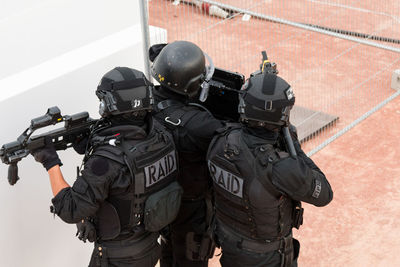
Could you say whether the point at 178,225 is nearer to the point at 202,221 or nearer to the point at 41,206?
the point at 202,221

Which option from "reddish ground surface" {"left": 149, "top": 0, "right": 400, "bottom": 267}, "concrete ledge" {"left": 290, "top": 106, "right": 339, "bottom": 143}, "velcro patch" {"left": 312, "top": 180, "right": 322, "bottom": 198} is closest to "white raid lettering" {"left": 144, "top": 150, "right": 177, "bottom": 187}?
"velcro patch" {"left": 312, "top": 180, "right": 322, "bottom": 198}

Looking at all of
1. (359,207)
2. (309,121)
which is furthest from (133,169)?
(309,121)

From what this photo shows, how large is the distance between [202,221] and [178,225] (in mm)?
174

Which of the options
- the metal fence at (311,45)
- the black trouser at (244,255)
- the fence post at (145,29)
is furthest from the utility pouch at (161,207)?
the metal fence at (311,45)

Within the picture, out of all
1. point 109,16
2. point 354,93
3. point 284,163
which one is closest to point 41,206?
point 109,16

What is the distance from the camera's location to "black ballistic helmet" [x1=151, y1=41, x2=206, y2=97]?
159 inches

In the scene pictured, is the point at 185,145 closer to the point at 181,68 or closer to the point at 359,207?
the point at 181,68

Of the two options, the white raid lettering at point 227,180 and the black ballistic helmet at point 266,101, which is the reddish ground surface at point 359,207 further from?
the black ballistic helmet at point 266,101

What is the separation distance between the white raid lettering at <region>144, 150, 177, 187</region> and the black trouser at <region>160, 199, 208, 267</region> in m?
0.63

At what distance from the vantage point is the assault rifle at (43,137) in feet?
11.6

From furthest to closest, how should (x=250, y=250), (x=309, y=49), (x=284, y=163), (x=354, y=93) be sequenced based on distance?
(x=309, y=49) → (x=354, y=93) → (x=250, y=250) → (x=284, y=163)

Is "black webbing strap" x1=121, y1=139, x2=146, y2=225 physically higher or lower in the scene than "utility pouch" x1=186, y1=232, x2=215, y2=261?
higher

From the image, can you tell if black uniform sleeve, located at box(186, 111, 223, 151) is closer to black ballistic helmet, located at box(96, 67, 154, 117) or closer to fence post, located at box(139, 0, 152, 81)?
black ballistic helmet, located at box(96, 67, 154, 117)

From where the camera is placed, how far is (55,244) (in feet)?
15.1
